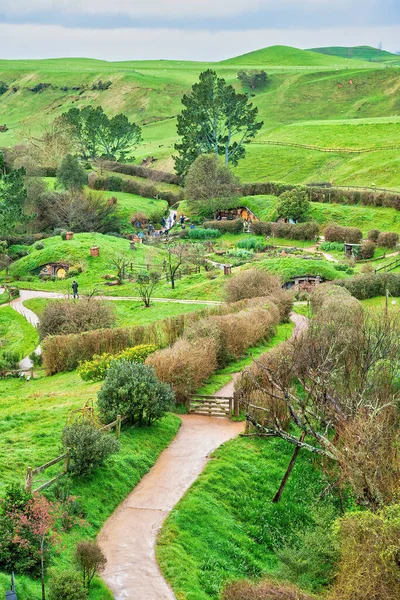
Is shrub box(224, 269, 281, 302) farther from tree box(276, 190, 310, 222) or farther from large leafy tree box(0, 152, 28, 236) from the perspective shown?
tree box(276, 190, 310, 222)

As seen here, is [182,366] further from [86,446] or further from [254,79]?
[254,79]

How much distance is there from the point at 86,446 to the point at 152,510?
281 centimetres

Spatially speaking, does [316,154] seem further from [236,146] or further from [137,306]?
[137,306]

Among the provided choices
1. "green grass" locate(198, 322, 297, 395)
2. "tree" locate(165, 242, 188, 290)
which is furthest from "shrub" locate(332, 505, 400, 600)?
"tree" locate(165, 242, 188, 290)

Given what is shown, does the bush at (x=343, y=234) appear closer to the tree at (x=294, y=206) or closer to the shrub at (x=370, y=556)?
the tree at (x=294, y=206)

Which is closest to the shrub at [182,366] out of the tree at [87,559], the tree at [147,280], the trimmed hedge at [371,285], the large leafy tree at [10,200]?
the tree at [87,559]

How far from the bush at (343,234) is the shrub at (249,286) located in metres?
26.4

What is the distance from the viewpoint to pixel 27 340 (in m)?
48.6

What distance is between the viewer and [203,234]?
8412 centimetres

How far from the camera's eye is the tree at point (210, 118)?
4161 inches

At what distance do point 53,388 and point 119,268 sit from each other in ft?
95.2

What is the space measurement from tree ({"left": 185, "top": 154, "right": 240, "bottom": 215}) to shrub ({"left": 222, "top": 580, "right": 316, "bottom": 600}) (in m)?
75.3

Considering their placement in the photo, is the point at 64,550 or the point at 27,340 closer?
the point at 64,550

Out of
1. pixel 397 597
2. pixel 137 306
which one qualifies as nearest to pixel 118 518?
pixel 397 597
